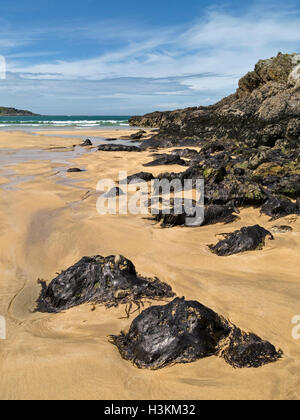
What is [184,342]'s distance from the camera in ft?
8.90

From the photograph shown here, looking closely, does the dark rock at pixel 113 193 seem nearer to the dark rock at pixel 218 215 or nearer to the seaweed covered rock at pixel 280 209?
the dark rock at pixel 218 215

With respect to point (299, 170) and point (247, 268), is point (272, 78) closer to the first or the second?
point (299, 170)

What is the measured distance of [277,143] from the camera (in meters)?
16.5

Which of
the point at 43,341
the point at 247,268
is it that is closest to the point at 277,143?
the point at 247,268

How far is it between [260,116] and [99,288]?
2223cm

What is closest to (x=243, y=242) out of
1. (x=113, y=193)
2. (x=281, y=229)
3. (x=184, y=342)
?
(x=281, y=229)

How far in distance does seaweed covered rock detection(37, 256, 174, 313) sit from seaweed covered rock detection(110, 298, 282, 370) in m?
0.84

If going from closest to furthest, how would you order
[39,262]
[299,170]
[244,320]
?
[244,320]
[39,262]
[299,170]

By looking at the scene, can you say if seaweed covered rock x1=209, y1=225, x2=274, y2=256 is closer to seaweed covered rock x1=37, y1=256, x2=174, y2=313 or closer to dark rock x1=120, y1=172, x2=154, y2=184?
seaweed covered rock x1=37, y1=256, x2=174, y2=313

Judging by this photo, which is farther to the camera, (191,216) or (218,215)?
(218,215)

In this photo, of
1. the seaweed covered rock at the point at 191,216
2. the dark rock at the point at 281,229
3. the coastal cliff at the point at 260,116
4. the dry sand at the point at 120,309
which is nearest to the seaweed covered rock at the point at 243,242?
the dry sand at the point at 120,309

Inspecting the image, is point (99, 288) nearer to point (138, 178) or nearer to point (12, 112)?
point (138, 178)

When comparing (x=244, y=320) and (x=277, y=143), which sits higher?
(x=277, y=143)
